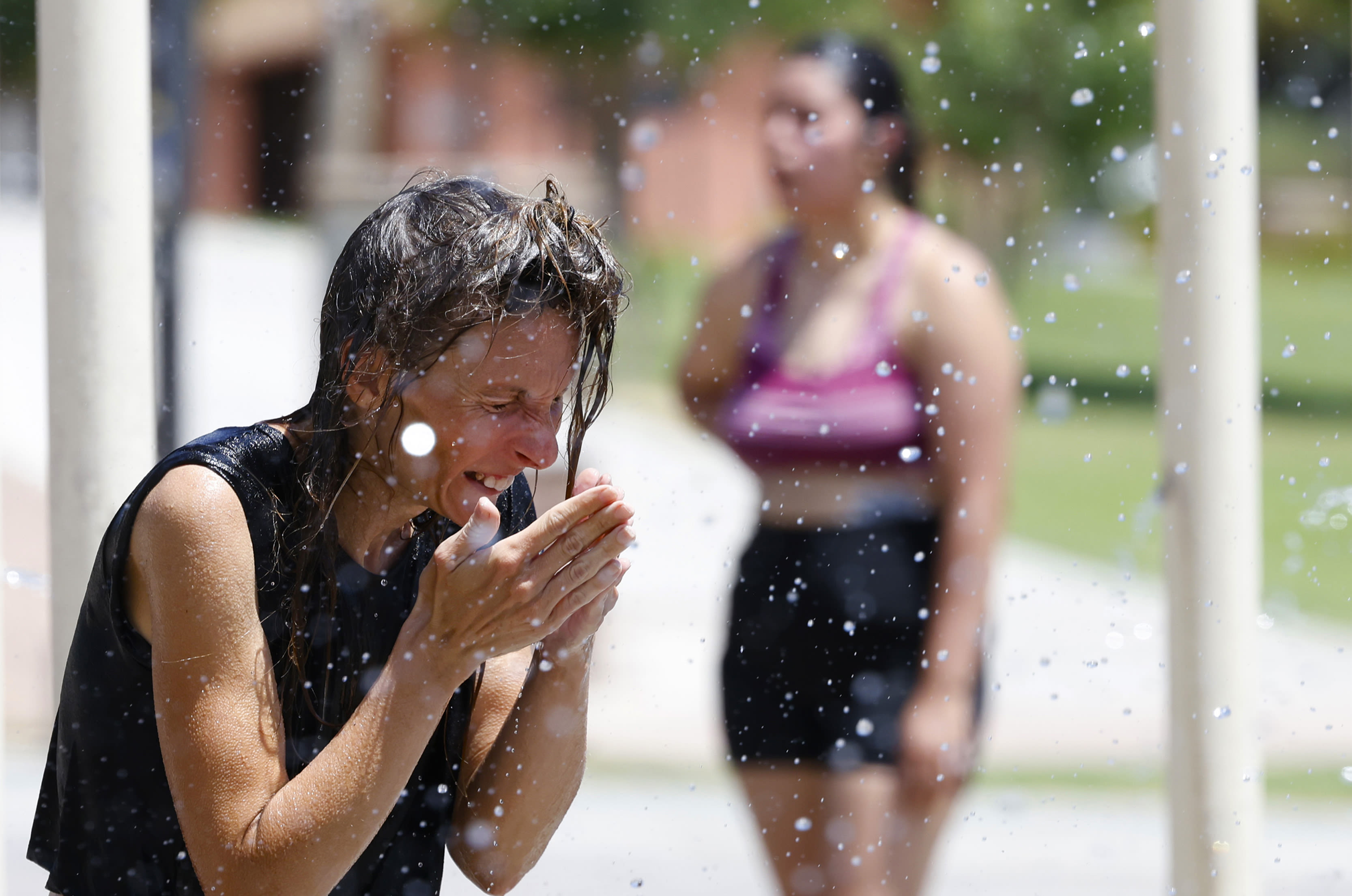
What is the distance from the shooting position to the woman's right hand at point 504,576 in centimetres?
136

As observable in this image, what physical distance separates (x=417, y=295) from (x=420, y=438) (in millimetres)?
146

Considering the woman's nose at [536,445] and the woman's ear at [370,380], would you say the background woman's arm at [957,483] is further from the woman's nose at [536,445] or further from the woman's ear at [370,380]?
the woman's ear at [370,380]

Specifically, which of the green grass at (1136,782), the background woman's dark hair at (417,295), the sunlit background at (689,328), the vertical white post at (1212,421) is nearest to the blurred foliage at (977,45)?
the sunlit background at (689,328)

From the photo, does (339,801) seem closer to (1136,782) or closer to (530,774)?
(530,774)

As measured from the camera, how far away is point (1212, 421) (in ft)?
6.89

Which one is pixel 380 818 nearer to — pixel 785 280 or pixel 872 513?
pixel 872 513

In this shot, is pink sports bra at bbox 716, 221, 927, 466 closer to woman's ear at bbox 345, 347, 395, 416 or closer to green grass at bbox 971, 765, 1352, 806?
woman's ear at bbox 345, 347, 395, 416

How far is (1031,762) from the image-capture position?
15.9 ft

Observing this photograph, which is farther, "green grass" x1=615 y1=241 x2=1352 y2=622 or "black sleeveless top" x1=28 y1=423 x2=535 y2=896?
"green grass" x1=615 y1=241 x2=1352 y2=622

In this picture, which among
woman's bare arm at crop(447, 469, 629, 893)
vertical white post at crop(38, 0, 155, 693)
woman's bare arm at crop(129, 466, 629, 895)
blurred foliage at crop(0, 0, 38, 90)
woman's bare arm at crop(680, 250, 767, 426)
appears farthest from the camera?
blurred foliage at crop(0, 0, 38, 90)

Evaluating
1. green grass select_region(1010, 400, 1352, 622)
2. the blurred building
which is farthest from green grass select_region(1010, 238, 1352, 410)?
the blurred building

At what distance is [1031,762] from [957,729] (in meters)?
2.52

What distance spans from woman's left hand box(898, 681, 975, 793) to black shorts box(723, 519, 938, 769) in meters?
0.03

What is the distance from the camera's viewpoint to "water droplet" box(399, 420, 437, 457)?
4.69 ft
